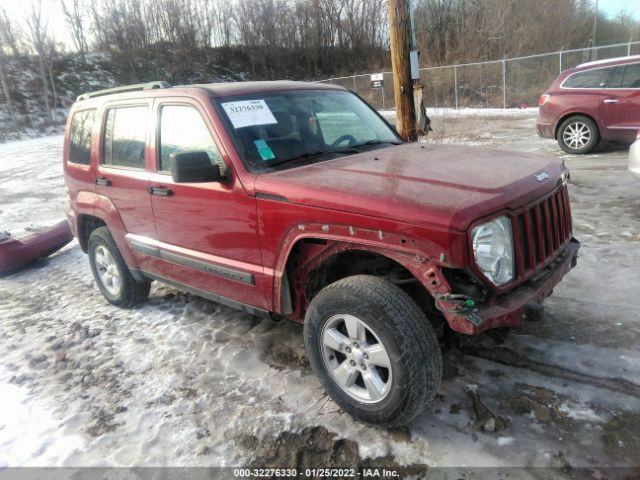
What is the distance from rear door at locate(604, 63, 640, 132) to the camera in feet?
28.5

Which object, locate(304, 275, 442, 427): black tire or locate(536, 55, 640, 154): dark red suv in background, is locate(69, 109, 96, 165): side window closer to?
locate(304, 275, 442, 427): black tire

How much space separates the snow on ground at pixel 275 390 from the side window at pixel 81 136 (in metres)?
1.49

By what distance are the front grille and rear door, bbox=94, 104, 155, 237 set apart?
2.77m

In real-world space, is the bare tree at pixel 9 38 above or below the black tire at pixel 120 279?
above

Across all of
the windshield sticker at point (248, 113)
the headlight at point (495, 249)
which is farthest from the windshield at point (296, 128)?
the headlight at point (495, 249)

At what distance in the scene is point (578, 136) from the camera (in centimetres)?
958

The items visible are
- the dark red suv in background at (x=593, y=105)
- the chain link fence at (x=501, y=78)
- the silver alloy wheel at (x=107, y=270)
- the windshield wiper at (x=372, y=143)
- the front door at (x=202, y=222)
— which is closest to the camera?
the front door at (x=202, y=222)

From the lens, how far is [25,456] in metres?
2.82

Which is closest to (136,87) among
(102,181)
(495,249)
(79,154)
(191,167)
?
(102,181)

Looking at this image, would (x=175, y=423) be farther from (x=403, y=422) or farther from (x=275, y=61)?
(x=275, y=61)

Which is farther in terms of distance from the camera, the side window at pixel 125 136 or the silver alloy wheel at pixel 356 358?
the side window at pixel 125 136

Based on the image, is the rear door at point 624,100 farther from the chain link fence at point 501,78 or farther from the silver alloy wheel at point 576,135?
the chain link fence at point 501,78

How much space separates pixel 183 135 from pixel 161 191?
468 millimetres

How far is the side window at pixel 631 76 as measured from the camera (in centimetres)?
869
